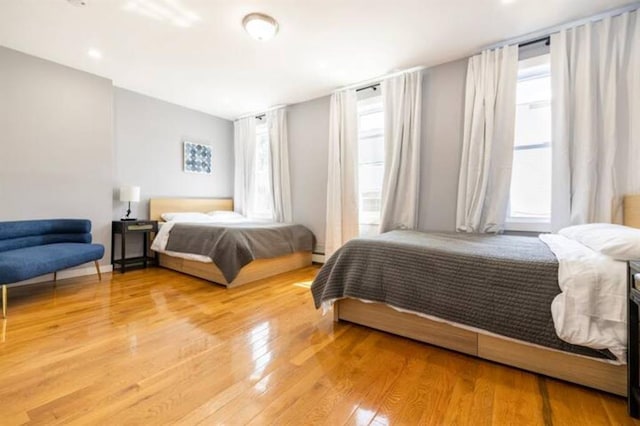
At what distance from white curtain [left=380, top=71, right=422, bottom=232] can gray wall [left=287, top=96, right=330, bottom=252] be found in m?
1.02

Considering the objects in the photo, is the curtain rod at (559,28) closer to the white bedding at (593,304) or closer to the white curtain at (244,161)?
the white bedding at (593,304)

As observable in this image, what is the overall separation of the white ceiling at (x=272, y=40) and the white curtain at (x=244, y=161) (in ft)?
4.23

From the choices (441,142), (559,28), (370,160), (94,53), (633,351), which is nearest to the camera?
(633,351)

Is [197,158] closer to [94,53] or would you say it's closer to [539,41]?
[94,53]

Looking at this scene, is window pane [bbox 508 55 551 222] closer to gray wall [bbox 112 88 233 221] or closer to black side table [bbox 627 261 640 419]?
black side table [bbox 627 261 640 419]

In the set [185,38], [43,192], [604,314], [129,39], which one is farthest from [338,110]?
[43,192]

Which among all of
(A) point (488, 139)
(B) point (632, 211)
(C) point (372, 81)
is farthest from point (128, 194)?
(B) point (632, 211)

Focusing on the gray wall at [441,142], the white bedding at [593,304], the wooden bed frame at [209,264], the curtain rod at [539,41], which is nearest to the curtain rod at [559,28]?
the curtain rod at [539,41]

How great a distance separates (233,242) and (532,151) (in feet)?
10.3

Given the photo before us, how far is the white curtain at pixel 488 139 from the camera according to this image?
103 inches

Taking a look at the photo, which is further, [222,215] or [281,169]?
[222,215]

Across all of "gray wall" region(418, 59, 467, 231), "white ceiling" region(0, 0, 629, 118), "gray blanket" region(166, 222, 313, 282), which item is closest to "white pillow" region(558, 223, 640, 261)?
"gray wall" region(418, 59, 467, 231)

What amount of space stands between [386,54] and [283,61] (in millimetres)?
1117

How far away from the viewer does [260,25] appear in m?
2.32
